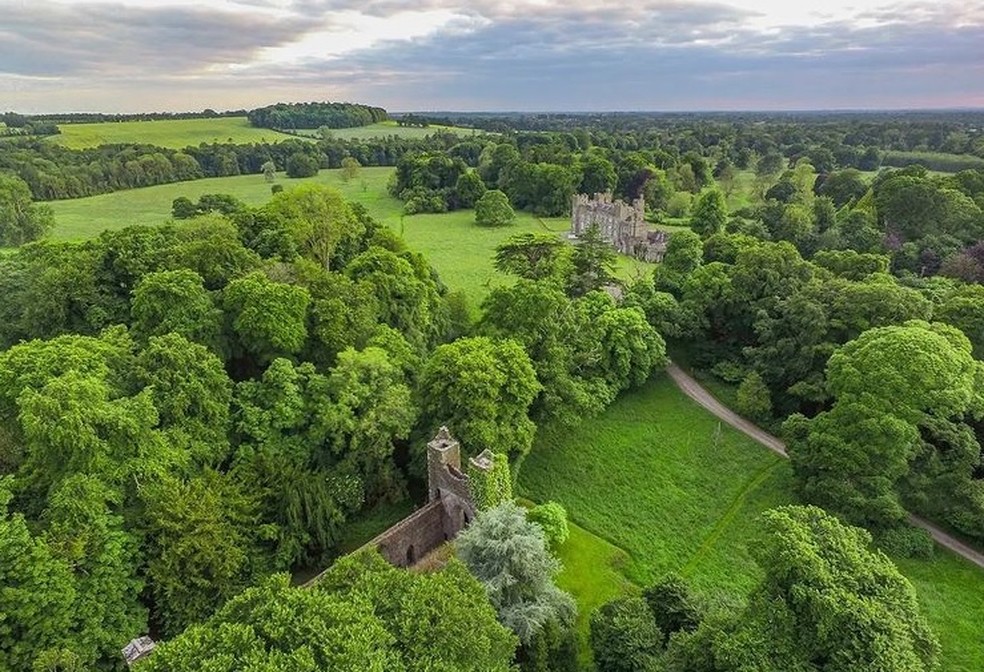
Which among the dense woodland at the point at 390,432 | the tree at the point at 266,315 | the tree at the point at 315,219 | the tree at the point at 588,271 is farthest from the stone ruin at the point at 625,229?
the tree at the point at 266,315

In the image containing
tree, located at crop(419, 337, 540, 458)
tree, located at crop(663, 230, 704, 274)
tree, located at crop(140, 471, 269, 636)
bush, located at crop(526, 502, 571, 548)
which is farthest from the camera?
tree, located at crop(663, 230, 704, 274)

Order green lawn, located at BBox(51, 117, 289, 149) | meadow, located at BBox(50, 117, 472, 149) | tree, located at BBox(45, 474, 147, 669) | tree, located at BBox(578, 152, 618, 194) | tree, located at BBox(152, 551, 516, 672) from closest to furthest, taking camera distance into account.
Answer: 1. tree, located at BBox(152, 551, 516, 672)
2. tree, located at BBox(45, 474, 147, 669)
3. tree, located at BBox(578, 152, 618, 194)
4. green lawn, located at BBox(51, 117, 289, 149)
5. meadow, located at BBox(50, 117, 472, 149)

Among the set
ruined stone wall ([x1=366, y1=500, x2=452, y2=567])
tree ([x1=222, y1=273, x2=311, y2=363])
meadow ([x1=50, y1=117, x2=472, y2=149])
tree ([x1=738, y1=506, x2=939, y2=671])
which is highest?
meadow ([x1=50, y1=117, x2=472, y2=149])

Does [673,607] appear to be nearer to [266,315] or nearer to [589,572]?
[589,572]

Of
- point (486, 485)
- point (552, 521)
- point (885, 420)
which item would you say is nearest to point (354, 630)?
point (486, 485)

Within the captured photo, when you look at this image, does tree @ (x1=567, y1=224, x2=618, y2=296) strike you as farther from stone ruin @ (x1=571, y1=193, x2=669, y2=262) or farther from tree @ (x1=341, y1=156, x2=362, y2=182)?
tree @ (x1=341, y1=156, x2=362, y2=182)

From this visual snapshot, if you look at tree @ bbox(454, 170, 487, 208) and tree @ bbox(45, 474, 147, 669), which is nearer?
tree @ bbox(45, 474, 147, 669)

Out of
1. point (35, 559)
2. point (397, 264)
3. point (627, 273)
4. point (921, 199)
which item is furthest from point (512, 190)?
point (35, 559)

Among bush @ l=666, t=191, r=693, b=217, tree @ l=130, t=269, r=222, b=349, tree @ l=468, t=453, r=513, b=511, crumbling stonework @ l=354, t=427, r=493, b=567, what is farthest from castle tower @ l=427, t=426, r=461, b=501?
bush @ l=666, t=191, r=693, b=217
